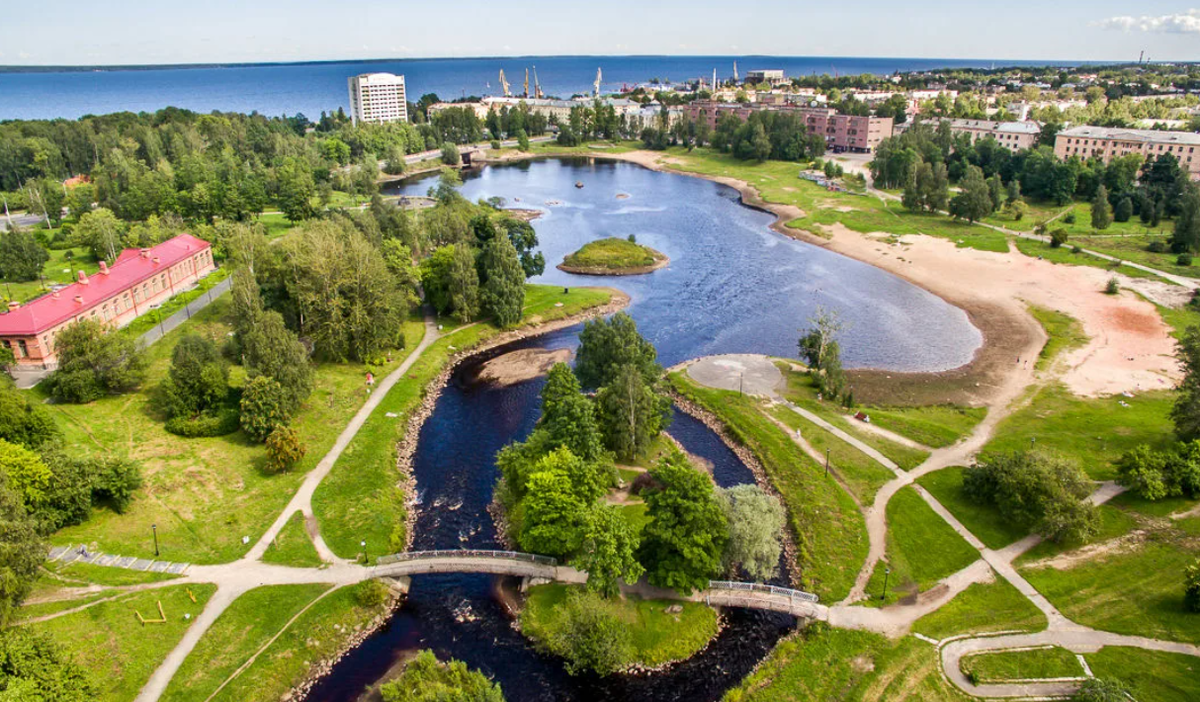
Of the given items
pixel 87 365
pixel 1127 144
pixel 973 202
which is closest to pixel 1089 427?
pixel 973 202

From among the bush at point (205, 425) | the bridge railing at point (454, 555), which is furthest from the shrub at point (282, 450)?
the bridge railing at point (454, 555)

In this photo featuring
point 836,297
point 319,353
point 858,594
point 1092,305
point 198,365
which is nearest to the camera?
point 858,594

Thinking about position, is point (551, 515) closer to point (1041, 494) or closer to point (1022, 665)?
point (1022, 665)

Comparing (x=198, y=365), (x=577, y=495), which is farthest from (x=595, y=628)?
(x=198, y=365)

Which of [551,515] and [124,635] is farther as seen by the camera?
[551,515]

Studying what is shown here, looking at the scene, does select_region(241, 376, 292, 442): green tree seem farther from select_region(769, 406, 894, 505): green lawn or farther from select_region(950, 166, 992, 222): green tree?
select_region(950, 166, 992, 222): green tree

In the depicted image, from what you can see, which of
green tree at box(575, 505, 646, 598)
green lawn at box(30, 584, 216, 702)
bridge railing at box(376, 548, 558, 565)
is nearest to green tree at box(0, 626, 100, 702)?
green lawn at box(30, 584, 216, 702)

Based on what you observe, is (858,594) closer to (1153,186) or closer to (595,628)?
(595,628)
